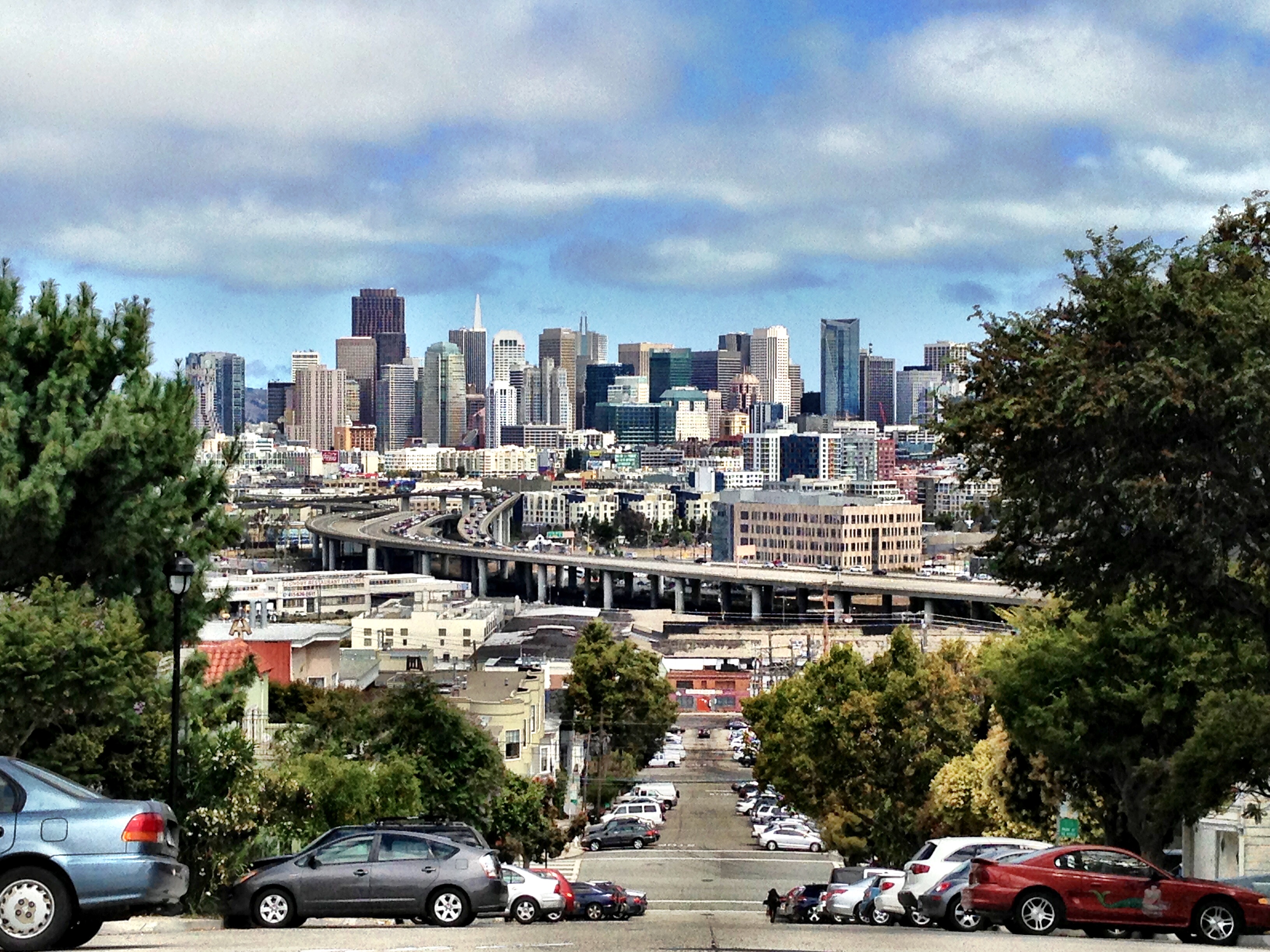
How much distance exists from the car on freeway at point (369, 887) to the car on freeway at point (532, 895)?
8049 millimetres

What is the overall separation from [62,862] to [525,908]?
15157mm

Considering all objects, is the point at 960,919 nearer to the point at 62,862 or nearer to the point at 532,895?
the point at 532,895

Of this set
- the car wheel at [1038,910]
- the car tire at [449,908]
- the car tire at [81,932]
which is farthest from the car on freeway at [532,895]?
the car tire at [81,932]

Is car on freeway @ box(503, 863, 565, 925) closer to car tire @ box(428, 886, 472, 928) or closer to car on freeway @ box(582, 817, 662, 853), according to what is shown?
car tire @ box(428, 886, 472, 928)

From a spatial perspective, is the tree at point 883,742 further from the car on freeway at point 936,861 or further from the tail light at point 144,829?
the tail light at point 144,829

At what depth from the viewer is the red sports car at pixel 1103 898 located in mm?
19984

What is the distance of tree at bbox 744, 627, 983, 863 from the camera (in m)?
51.5

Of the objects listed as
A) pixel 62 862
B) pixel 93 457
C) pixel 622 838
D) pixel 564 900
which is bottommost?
pixel 622 838

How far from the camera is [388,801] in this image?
37031 mm

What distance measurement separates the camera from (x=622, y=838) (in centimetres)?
6494

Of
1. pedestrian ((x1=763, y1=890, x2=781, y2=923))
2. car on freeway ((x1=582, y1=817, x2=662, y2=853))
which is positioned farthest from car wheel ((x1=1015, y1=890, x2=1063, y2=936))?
car on freeway ((x1=582, y1=817, x2=662, y2=853))

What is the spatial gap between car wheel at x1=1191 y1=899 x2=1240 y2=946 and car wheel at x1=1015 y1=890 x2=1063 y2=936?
4.68ft

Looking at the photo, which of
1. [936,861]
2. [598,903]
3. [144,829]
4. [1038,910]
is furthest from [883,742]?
[144,829]

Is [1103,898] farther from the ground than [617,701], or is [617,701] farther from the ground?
[1103,898]
